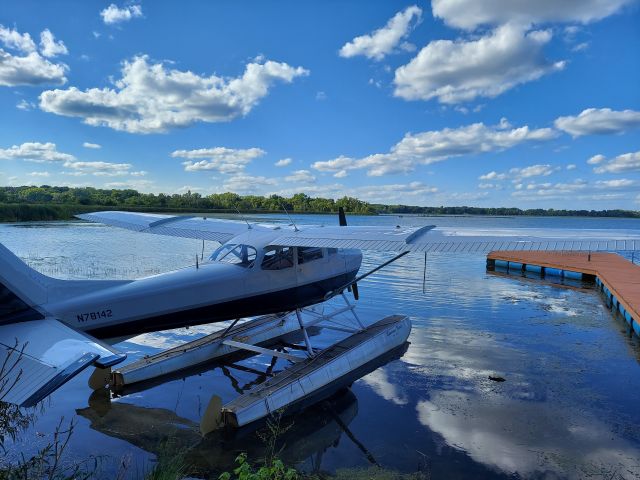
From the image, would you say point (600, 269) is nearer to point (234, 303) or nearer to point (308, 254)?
point (308, 254)

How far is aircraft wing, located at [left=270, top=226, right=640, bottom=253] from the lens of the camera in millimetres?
5648

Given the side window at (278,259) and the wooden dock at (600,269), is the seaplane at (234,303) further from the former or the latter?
the wooden dock at (600,269)

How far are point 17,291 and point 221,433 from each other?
2.67m

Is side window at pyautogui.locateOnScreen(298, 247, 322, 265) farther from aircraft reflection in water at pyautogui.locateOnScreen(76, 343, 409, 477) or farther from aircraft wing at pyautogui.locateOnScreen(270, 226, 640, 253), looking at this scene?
aircraft reflection in water at pyautogui.locateOnScreen(76, 343, 409, 477)

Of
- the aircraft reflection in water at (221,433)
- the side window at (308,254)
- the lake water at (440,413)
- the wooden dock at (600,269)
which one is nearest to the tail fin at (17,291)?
the lake water at (440,413)

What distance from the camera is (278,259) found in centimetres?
693

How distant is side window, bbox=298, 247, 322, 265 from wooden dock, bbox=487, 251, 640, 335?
6.75 m

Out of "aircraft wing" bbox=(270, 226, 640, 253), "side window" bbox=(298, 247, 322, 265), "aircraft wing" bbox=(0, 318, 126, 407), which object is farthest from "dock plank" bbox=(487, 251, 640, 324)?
"aircraft wing" bbox=(0, 318, 126, 407)

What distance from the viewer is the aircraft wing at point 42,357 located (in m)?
2.89

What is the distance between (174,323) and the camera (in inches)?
233

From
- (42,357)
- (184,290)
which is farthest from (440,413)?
(42,357)

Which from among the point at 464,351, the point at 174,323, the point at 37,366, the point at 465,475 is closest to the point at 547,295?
the point at 464,351

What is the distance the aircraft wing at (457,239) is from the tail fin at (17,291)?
3105 millimetres

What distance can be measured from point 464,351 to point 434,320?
7.71ft
